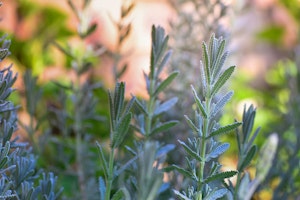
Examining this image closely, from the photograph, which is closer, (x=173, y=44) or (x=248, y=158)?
(x=248, y=158)

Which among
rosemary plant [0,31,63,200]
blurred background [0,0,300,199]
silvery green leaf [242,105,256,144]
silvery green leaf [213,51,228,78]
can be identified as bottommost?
rosemary plant [0,31,63,200]

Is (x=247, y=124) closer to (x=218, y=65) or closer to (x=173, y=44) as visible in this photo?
(x=218, y=65)

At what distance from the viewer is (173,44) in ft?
2.75

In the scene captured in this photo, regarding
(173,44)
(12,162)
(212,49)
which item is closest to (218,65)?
(212,49)

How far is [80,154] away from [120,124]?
0.27 m

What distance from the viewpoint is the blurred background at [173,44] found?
76cm

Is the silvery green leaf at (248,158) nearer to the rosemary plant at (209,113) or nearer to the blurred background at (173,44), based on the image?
the rosemary plant at (209,113)

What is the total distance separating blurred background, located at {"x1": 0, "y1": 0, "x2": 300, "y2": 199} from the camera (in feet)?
2.50

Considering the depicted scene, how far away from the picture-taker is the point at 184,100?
26.2 inches

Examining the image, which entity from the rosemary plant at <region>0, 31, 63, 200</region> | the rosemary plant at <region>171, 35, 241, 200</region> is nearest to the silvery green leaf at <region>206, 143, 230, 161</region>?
the rosemary plant at <region>171, 35, 241, 200</region>

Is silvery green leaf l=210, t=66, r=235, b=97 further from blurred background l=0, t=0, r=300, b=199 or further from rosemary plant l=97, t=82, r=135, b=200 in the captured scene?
blurred background l=0, t=0, r=300, b=199

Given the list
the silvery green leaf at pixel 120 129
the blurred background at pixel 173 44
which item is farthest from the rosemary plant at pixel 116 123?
the blurred background at pixel 173 44

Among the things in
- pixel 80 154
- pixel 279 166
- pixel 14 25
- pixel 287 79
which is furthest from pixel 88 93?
pixel 14 25

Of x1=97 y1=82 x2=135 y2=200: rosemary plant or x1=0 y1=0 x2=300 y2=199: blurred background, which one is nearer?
x1=97 y1=82 x2=135 y2=200: rosemary plant
